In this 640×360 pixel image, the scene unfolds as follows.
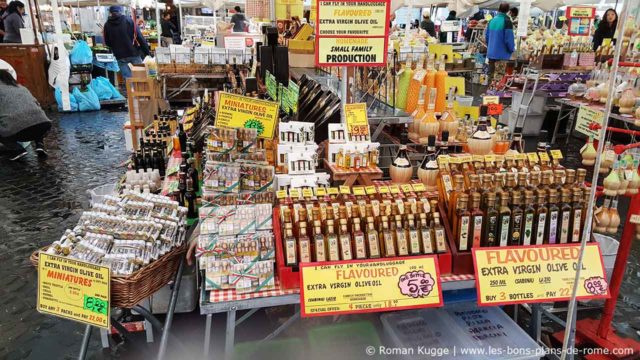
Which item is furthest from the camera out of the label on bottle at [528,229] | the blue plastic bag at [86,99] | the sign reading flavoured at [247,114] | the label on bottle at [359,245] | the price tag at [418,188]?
the blue plastic bag at [86,99]

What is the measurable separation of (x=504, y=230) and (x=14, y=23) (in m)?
11.4

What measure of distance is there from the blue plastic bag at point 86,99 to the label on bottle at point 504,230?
997cm

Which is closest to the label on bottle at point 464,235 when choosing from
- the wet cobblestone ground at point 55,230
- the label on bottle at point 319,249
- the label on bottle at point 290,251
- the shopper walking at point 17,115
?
the label on bottle at point 319,249

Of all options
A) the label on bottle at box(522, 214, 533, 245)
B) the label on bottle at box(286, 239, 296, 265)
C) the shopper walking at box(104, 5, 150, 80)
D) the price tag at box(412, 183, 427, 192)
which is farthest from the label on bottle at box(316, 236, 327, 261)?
the shopper walking at box(104, 5, 150, 80)

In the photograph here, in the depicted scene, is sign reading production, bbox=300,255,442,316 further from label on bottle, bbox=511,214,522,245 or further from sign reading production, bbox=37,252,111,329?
sign reading production, bbox=37,252,111,329

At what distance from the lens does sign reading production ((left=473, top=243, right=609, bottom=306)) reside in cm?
218

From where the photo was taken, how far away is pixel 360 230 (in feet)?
7.26

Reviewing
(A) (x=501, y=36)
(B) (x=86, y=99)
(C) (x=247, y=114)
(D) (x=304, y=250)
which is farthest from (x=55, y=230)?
(A) (x=501, y=36)

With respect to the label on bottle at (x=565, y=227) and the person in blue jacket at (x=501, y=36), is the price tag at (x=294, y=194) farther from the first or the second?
the person in blue jacket at (x=501, y=36)

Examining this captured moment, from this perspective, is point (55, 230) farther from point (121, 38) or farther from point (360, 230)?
point (121, 38)

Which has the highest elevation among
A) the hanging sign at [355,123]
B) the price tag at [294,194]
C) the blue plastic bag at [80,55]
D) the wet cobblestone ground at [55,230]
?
the blue plastic bag at [80,55]

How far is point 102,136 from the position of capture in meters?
8.12

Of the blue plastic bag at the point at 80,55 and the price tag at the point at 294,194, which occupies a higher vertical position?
the blue plastic bag at the point at 80,55

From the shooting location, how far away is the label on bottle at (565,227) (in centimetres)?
231
